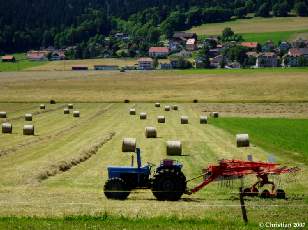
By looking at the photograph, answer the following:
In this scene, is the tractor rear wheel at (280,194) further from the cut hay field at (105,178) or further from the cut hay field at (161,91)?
the cut hay field at (161,91)

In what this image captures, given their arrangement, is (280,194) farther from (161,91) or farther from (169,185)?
(161,91)

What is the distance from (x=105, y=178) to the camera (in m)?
27.0

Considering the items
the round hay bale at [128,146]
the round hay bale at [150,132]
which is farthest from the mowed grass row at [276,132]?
the round hay bale at [128,146]

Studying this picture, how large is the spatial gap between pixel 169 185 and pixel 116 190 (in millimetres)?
1905

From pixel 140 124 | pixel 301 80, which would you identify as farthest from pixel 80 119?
pixel 301 80

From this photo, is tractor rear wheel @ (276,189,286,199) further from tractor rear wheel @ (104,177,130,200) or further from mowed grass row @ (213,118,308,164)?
mowed grass row @ (213,118,308,164)

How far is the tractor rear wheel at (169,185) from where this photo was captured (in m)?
21.9

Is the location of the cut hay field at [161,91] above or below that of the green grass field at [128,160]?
below

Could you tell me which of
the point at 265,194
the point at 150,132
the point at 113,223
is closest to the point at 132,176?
the point at 265,194

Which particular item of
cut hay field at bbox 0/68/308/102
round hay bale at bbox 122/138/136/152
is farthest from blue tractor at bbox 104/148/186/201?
cut hay field at bbox 0/68/308/102

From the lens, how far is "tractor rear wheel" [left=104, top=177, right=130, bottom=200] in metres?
22.4

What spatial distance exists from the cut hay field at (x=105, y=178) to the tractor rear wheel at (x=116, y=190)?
29cm

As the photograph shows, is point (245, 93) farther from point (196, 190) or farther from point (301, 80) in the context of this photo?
point (196, 190)

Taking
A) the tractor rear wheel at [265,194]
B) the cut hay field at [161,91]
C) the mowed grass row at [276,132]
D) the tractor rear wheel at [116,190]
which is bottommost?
the cut hay field at [161,91]
